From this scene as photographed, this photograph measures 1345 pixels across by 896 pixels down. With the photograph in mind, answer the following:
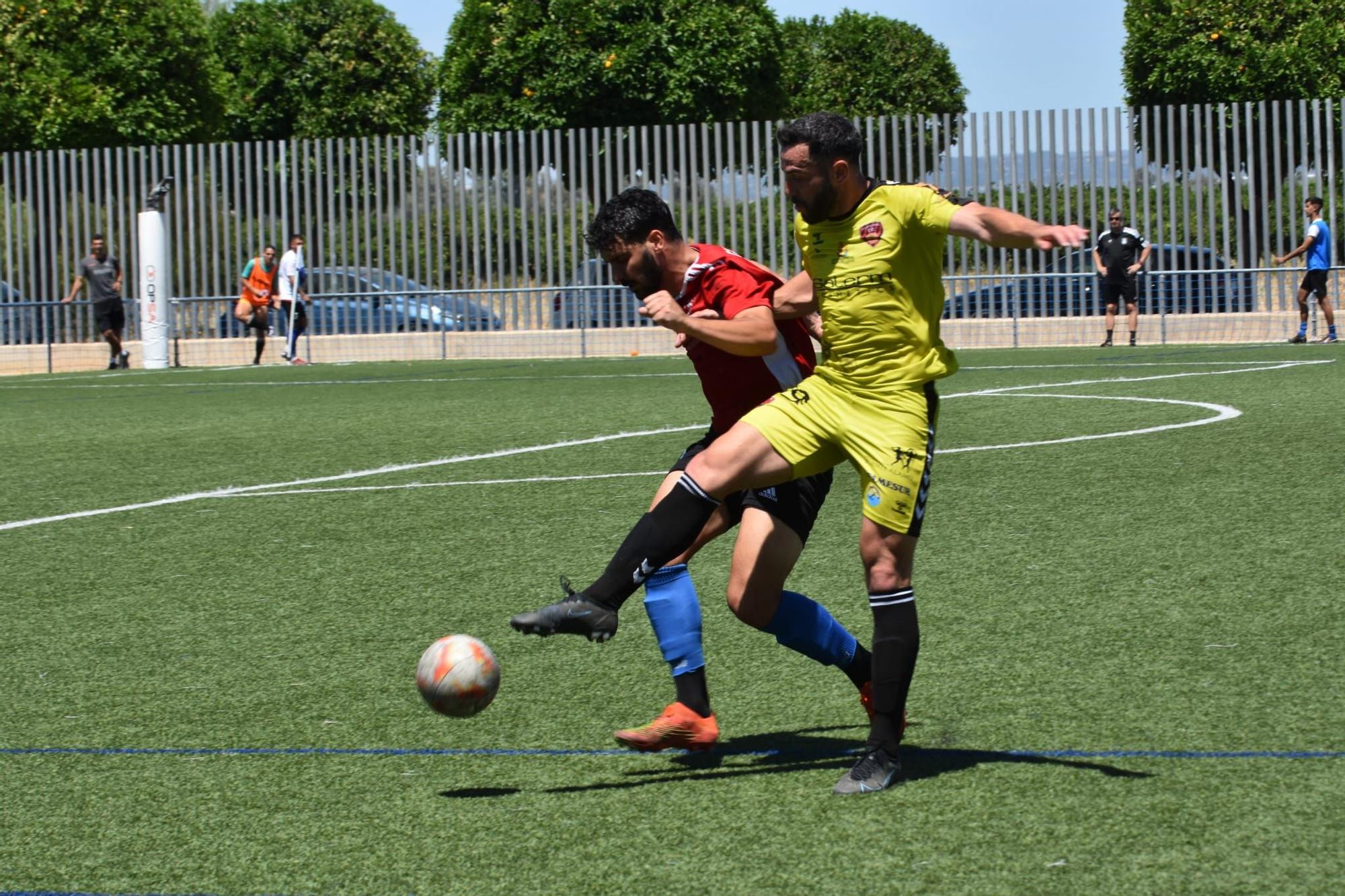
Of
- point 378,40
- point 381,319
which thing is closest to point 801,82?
point 378,40

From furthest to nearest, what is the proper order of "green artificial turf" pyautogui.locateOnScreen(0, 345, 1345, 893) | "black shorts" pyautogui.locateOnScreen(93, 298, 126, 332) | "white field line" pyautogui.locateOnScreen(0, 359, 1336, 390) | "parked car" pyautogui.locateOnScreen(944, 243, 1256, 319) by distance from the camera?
"black shorts" pyautogui.locateOnScreen(93, 298, 126, 332) < "parked car" pyautogui.locateOnScreen(944, 243, 1256, 319) < "white field line" pyautogui.locateOnScreen(0, 359, 1336, 390) < "green artificial turf" pyautogui.locateOnScreen(0, 345, 1345, 893)

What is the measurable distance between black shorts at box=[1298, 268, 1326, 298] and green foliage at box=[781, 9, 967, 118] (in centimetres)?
3643

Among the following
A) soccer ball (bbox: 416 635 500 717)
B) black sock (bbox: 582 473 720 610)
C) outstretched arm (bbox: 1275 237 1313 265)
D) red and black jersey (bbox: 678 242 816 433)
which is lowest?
soccer ball (bbox: 416 635 500 717)

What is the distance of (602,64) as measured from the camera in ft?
132

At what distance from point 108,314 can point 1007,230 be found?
25033 millimetres

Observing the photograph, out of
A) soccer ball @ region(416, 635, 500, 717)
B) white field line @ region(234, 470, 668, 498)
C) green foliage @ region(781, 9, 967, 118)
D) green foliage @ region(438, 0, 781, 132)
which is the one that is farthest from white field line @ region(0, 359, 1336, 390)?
green foliage @ region(781, 9, 967, 118)

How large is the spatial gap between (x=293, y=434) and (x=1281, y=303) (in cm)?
1588

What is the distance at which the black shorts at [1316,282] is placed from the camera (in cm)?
2361

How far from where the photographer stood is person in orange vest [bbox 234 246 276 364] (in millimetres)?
27906

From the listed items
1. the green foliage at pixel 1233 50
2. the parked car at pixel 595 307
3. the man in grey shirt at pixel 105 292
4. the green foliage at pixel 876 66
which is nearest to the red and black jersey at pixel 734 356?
the parked car at pixel 595 307

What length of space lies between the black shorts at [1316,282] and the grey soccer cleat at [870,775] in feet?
67.7

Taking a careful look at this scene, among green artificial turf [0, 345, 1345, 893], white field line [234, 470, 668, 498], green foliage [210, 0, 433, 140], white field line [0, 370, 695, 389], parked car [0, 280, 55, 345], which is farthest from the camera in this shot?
green foliage [210, 0, 433, 140]

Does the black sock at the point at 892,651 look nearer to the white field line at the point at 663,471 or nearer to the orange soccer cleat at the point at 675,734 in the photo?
the orange soccer cleat at the point at 675,734

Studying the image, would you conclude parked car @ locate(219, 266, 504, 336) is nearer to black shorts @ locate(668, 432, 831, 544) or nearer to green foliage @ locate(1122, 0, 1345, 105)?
green foliage @ locate(1122, 0, 1345, 105)
